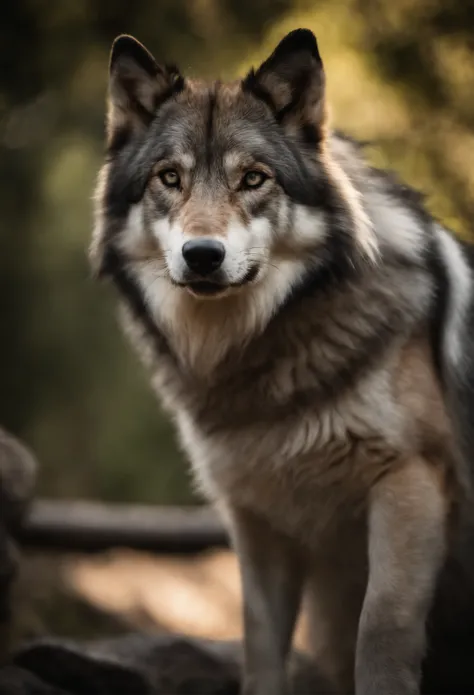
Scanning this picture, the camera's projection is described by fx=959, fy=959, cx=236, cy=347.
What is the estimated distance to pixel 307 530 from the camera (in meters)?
3.47

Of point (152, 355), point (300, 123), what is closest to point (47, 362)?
point (152, 355)

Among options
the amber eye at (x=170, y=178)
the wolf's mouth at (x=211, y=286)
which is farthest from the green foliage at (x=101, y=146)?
the wolf's mouth at (x=211, y=286)

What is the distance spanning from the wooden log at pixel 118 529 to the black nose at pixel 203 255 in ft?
11.4

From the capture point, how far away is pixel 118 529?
6207mm

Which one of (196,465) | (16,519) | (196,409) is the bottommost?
(16,519)

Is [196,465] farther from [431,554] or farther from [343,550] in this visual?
[431,554]

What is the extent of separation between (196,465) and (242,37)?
312 centimetres

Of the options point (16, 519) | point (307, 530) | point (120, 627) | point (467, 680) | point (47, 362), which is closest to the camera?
point (307, 530)

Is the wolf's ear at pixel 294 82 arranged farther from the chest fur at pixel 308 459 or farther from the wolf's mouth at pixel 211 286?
the chest fur at pixel 308 459

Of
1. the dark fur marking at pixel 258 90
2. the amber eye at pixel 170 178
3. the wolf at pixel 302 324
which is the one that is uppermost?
the dark fur marking at pixel 258 90

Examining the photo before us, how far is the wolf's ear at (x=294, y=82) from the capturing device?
3.17 meters

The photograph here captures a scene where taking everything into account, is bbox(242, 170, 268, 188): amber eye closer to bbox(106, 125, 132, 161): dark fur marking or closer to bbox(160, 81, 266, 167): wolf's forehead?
bbox(160, 81, 266, 167): wolf's forehead

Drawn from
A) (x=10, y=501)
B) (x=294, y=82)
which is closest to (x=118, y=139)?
(x=294, y=82)

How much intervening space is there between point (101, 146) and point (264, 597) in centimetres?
535
